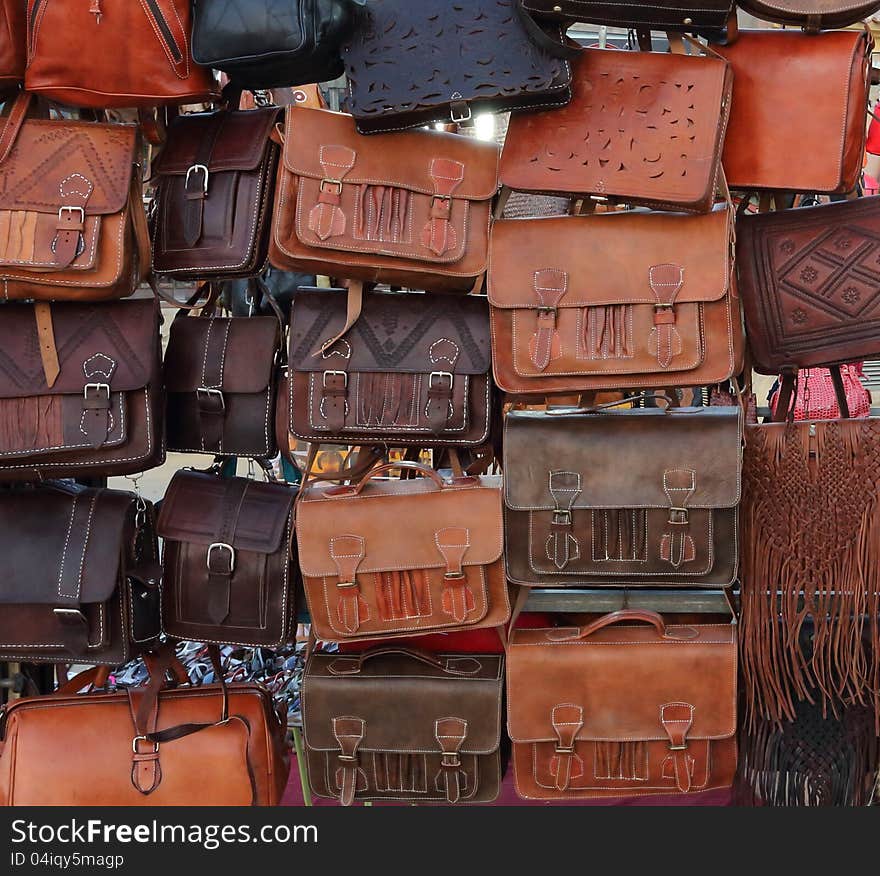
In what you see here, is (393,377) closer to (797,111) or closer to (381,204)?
(381,204)

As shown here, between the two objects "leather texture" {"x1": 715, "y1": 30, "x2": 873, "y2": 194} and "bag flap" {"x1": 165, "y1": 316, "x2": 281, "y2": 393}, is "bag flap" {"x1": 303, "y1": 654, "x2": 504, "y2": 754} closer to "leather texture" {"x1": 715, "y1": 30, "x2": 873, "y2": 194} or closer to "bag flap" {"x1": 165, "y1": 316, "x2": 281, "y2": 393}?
"bag flap" {"x1": 165, "y1": 316, "x2": 281, "y2": 393}

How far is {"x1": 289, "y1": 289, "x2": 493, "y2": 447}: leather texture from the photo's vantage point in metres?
2.43

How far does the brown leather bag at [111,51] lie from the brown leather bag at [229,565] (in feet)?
3.35

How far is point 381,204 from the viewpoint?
2.41m

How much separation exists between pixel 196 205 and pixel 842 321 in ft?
5.33

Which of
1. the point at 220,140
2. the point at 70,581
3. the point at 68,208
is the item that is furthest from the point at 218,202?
the point at 70,581

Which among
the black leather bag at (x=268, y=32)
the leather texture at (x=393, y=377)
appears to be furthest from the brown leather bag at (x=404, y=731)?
the black leather bag at (x=268, y=32)

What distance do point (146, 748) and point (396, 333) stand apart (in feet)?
4.17

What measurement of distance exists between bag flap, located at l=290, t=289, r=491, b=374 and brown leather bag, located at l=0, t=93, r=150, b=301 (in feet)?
1.51

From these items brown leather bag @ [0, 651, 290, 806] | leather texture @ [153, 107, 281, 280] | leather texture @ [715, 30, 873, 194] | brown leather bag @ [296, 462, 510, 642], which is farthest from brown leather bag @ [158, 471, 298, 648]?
leather texture @ [715, 30, 873, 194]

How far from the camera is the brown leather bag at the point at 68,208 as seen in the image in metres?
2.38

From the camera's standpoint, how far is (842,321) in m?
2.40

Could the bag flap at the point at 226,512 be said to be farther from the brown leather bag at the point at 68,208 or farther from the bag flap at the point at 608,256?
the bag flap at the point at 608,256

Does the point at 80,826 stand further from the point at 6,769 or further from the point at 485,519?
the point at 485,519
